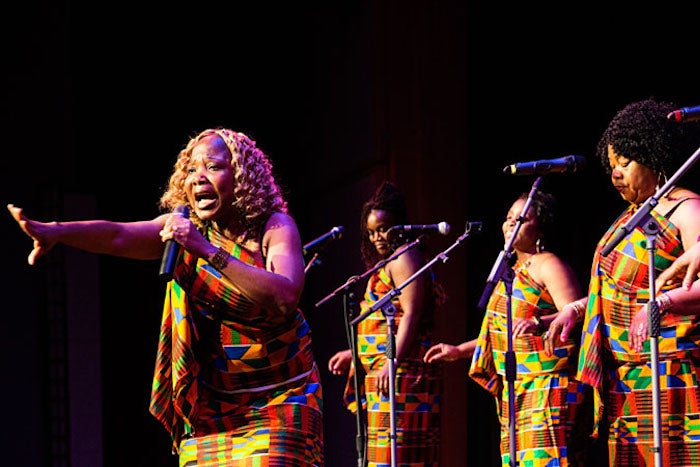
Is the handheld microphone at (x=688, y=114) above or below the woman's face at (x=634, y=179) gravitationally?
above

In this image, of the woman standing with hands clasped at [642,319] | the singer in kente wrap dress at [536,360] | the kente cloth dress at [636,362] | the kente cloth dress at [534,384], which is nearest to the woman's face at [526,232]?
the singer in kente wrap dress at [536,360]

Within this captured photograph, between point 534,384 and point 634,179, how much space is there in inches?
57.3

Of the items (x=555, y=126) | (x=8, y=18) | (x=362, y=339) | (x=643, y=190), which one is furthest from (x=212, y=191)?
(x=8, y=18)

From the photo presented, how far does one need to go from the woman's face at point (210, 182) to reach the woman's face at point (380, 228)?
110 inches

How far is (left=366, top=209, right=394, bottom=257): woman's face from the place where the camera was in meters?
5.99

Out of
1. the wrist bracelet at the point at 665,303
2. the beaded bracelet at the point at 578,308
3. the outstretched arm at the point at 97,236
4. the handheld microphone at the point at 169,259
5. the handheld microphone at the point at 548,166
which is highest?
the handheld microphone at the point at 548,166

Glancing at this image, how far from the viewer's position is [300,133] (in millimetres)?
8906

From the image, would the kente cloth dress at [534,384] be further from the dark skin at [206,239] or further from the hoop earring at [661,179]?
the dark skin at [206,239]

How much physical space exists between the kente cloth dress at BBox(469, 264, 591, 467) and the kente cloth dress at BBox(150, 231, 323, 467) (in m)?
1.68

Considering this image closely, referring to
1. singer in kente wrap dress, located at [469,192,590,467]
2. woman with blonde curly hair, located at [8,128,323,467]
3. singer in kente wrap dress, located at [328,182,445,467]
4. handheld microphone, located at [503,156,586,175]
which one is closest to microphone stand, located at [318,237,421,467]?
singer in kente wrap dress, located at [328,182,445,467]

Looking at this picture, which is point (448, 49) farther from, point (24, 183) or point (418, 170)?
point (24, 183)

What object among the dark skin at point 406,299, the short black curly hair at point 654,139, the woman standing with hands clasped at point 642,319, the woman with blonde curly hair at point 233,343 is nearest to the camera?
the woman with blonde curly hair at point 233,343

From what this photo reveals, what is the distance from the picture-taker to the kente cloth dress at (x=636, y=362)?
11.1 ft

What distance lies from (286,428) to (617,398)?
1.29 m
